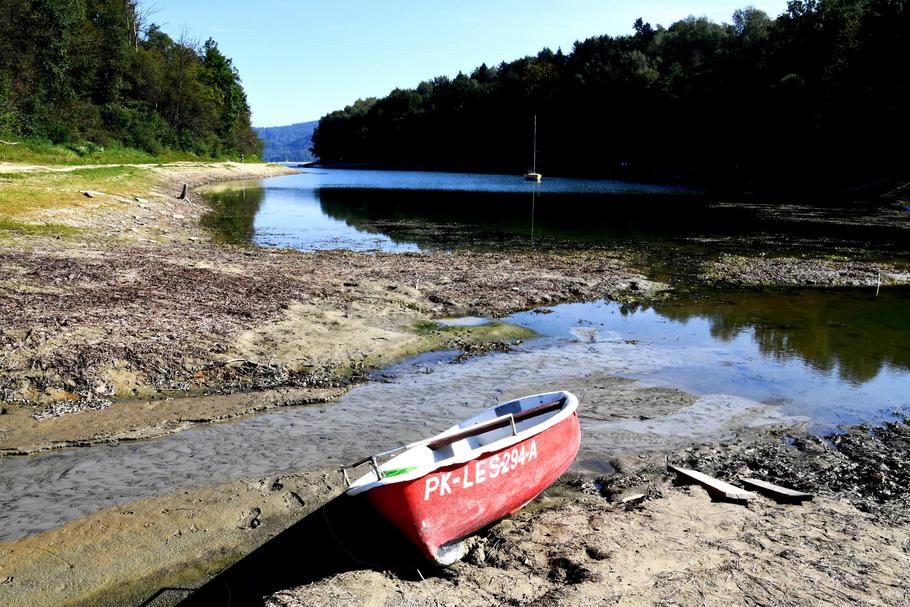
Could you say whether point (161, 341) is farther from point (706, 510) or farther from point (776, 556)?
point (776, 556)

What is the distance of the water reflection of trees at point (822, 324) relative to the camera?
15781mm

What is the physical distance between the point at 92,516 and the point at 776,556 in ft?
25.2

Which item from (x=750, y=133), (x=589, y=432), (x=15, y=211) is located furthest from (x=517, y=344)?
(x=750, y=133)

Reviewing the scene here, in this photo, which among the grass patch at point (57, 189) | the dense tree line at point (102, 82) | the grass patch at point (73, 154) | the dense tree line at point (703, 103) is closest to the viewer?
the grass patch at point (57, 189)

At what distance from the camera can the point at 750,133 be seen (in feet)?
325

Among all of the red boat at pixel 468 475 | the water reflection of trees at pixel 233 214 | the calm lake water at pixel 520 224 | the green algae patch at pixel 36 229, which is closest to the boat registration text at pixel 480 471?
the red boat at pixel 468 475

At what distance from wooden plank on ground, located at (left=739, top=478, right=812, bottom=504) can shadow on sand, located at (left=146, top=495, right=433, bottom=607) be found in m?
4.73

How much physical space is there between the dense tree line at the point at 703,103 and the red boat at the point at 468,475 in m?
74.9

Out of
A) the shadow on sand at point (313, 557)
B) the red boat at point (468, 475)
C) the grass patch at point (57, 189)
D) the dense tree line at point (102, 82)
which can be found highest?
the dense tree line at point (102, 82)

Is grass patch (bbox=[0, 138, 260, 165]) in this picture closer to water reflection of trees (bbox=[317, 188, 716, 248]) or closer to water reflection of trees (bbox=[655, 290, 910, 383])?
water reflection of trees (bbox=[317, 188, 716, 248])

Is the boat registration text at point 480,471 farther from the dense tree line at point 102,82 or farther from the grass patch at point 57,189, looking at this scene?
the dense tree line at point 102,82

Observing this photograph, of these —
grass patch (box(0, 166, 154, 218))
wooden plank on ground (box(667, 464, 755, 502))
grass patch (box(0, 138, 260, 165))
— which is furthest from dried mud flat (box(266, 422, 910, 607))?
grass patch (box(0, 138, 260, 165))

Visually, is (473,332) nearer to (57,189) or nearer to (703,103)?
(57,189)

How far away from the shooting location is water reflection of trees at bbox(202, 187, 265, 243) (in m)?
33.7
